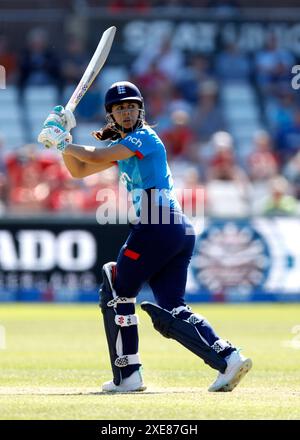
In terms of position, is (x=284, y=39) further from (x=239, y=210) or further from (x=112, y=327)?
(x=112, y=327)

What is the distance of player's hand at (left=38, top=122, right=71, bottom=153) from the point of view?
23.7ft

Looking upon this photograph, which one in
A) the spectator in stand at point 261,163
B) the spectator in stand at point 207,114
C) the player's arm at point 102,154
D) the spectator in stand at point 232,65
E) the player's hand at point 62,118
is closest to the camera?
the player's arm at point 102,154

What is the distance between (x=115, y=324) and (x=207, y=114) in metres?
12.4

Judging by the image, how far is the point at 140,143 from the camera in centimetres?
729

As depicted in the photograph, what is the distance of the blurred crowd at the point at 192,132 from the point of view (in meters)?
16.8

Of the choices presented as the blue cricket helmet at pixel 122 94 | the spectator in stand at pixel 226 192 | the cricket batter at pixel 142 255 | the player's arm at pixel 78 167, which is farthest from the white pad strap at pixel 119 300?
the spectator in stand at pixel 226 192

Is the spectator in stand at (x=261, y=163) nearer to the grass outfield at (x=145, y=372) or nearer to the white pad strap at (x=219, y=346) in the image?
the grass outfield at (x=145, y=372)

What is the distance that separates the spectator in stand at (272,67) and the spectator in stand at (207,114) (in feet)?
Result: 3.25

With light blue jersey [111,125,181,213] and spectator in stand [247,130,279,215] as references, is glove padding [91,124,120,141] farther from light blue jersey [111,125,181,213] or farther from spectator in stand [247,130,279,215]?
spectator in stand [247,130,279,215]

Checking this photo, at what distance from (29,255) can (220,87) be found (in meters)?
5.90

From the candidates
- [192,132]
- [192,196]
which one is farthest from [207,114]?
[192,196]

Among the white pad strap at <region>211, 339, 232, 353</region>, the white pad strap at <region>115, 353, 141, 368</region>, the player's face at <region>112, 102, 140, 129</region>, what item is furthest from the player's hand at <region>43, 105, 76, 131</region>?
the white pad strap at <region>211, 339, 232, 353</region>

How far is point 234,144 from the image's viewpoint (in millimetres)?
19406
